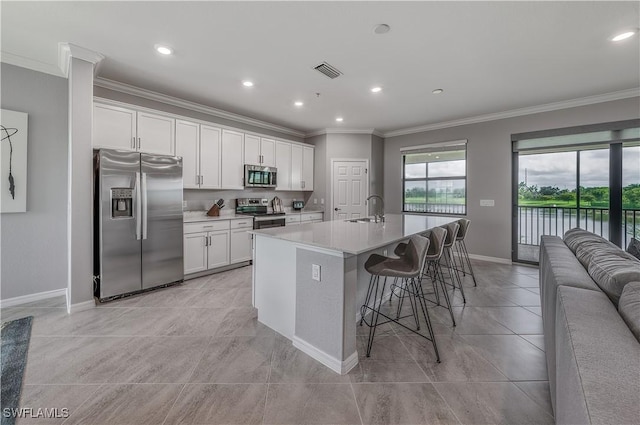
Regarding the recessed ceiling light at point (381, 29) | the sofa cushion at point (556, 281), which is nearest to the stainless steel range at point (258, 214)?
the recessed ceiling light at point (381, 29)

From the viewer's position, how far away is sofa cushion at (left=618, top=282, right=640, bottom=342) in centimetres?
99

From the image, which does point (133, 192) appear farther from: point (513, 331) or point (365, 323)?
point (513, 331)

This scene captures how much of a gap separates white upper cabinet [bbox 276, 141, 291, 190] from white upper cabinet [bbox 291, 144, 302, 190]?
84 millimetres

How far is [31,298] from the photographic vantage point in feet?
10.1

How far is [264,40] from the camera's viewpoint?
262cm

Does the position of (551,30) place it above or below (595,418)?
above

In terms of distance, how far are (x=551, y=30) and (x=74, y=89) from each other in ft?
15.2

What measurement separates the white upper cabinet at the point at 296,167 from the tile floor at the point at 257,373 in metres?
3.38

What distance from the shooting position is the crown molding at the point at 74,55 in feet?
8.85

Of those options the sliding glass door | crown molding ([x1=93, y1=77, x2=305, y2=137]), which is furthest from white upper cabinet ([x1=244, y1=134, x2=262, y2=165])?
the sliding glass door

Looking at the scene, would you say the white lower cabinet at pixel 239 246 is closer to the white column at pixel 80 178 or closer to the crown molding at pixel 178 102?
the white column at pixel 80 178

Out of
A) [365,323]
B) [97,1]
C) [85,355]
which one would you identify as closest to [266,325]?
[365,323]

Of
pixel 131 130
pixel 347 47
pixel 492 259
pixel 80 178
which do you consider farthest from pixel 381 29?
A: pixel 492 259

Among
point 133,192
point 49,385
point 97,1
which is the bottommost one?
point 49,385
